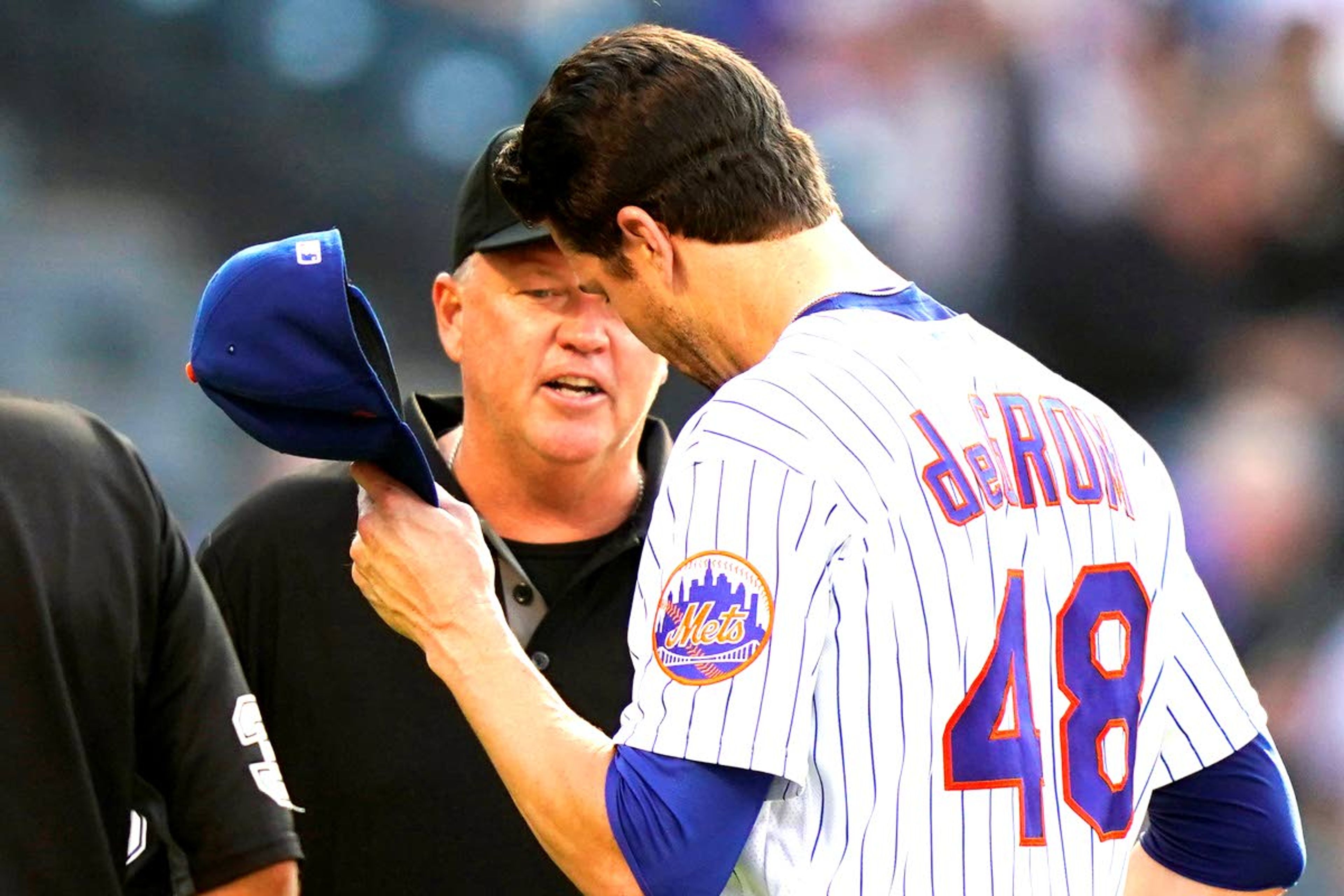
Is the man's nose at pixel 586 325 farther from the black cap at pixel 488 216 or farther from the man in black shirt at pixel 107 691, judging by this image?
the man in black shirt at pixel 107 691

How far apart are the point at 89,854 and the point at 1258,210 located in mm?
4023

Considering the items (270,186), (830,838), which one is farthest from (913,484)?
(270,186)

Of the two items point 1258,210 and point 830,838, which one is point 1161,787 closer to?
point 830,838

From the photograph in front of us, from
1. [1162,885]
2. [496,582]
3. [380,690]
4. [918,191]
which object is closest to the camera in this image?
[1162,885]

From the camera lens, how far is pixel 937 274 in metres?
4.46

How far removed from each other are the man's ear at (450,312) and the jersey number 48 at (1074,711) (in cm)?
115

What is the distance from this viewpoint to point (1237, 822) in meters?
1.67

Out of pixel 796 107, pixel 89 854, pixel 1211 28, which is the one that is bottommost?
pixel 89 854

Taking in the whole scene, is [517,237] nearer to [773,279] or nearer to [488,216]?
[488,216]

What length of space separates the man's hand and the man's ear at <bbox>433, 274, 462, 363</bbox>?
2.65 ft

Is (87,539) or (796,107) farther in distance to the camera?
(796,107)

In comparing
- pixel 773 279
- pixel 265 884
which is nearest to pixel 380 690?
pixel 265 884

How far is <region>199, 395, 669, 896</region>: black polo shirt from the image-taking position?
6.59 ft

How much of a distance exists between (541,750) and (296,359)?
39 cm
